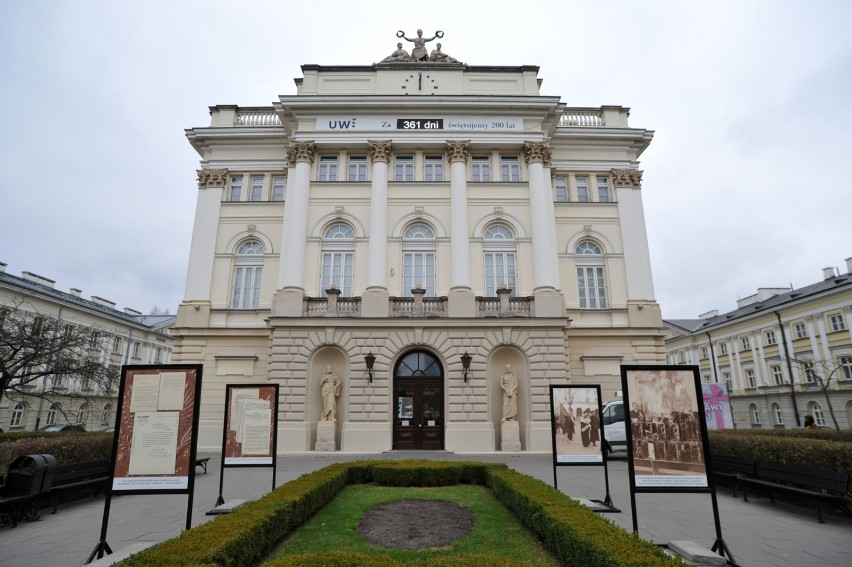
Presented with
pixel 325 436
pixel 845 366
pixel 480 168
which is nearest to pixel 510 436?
pixel 325 436

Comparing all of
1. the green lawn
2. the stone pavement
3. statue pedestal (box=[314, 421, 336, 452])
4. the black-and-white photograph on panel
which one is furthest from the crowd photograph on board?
statue pedestal (box=[314, 421, 336, 452])

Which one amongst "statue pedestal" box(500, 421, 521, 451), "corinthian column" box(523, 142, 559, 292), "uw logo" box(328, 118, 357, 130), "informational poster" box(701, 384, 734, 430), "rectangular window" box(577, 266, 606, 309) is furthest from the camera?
"uw logo" box(328, 118, 357, 130)

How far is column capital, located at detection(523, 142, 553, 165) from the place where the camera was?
2470cm

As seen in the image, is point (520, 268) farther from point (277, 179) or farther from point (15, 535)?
point (15, 535)

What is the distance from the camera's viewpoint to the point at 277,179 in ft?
87.0

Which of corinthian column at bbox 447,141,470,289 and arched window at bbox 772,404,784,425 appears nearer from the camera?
corinthian column at bbox 447,141,470,289

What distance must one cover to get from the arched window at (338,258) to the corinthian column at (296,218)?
117 cm

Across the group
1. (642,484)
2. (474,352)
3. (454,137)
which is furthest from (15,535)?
(454,137)

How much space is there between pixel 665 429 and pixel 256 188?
80.7ft

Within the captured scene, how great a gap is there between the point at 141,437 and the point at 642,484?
7.68 m

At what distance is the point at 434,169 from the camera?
83.7ft

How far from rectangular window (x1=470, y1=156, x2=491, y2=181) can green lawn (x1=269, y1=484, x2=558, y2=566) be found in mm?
18011

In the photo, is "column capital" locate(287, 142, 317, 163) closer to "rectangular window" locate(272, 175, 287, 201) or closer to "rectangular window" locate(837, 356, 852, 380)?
"rectangular window" locate(272, 175, 287, 201)

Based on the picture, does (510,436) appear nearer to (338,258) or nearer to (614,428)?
(614,428)
